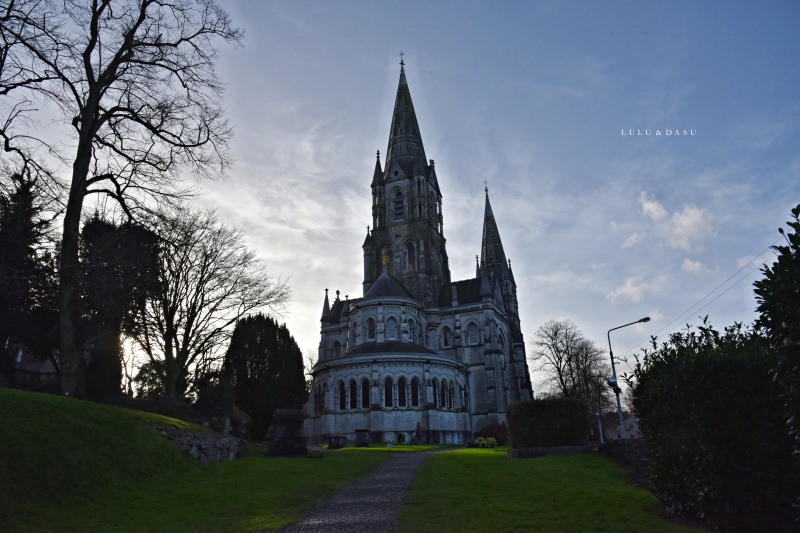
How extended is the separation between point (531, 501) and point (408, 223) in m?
48.7

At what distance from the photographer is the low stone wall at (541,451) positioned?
21.4 meters

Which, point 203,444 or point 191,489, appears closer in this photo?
point 191,489

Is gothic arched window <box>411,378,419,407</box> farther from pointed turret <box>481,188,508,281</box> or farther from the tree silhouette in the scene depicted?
A: the tree silhouette

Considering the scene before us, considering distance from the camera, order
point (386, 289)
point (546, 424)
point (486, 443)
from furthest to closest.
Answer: point (386, 289), point (486, 443), point (546, 424)

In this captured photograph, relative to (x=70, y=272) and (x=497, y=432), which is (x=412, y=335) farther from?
(x=70, y=272)

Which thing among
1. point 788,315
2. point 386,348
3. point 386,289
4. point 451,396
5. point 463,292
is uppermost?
point 463,292

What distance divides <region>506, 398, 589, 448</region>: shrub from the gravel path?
6.96 meters

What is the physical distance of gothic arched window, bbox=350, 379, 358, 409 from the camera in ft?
140

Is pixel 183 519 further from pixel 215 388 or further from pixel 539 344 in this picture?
pixel 539 344

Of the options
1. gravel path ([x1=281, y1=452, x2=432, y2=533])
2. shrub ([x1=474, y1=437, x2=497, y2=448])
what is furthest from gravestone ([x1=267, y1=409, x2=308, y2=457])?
shrub ([x1=474, y1=437, x2=497, y2=448])

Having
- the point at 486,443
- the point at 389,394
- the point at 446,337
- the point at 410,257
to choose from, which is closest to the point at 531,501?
the point at 486,443

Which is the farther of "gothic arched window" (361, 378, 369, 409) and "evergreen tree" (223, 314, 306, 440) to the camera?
"gothic arched window" (361, 378, 369, 409)

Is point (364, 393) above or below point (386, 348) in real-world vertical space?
below

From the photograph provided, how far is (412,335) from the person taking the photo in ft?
165
